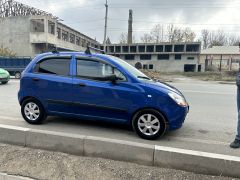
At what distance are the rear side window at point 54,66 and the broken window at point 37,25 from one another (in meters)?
36.0

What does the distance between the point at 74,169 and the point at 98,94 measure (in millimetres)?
1573

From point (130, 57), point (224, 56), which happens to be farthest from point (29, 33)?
point (224, 56)

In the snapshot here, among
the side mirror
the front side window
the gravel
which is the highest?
the front side window

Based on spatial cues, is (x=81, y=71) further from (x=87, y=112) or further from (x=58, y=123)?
(x=58, y=123)

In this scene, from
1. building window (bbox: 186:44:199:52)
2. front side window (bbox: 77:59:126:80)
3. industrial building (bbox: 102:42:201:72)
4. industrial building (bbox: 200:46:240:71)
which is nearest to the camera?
front side window (bbox: 77:59:126:80)

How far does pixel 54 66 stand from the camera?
5.00m

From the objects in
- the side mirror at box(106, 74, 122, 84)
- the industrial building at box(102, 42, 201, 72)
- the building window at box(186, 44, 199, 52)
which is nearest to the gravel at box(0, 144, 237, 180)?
the side mirror at box(106, 74, 122, 84)

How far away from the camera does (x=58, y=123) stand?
17.1 ft

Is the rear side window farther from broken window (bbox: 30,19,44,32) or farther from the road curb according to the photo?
broken window (bbox: 30,19,44,32)

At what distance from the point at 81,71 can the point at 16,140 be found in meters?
1.81

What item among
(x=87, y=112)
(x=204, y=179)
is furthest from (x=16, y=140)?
(x=204, y=179)

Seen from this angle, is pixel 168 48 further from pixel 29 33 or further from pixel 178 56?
pixel 29 33

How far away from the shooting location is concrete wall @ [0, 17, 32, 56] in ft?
123

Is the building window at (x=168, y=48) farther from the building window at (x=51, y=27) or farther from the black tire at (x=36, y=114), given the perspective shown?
the black tire at (x=36, y=114)
